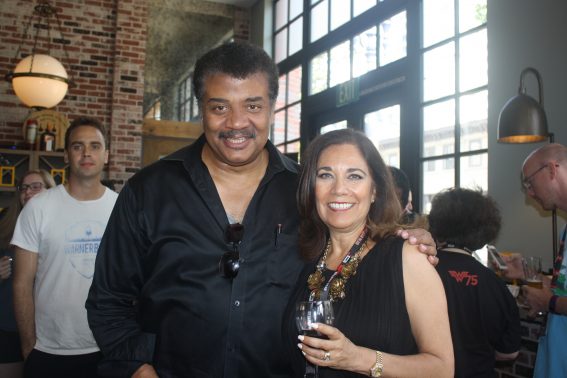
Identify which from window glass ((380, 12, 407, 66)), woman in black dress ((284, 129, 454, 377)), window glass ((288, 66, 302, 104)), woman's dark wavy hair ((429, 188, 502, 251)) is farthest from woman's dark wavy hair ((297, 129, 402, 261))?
window glass ((288, 66, 302, 104))

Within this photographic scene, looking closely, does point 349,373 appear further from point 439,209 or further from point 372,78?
point 372,78

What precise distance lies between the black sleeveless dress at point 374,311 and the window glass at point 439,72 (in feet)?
9.28

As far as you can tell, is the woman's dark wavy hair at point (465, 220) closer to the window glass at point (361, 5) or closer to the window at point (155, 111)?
the window glass at point (361, 5)

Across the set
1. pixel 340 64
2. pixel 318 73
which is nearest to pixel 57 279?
pixel 340 64

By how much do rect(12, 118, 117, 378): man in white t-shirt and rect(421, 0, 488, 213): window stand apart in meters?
2.69

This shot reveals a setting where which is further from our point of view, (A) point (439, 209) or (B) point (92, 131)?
(B) point (92, 131)

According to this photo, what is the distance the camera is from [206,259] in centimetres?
157

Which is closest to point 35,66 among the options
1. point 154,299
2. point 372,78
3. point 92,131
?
point 92,131

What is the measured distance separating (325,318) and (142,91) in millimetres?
6167

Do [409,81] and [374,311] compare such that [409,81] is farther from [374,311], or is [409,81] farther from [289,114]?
[374,311]

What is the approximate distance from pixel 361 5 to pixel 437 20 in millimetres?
1307

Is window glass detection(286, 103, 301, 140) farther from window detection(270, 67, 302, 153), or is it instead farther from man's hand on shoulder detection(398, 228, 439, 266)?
man's hand on shoulder detection(398, 228, 439, 266)

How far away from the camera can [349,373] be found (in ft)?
4.81

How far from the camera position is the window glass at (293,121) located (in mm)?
6570
